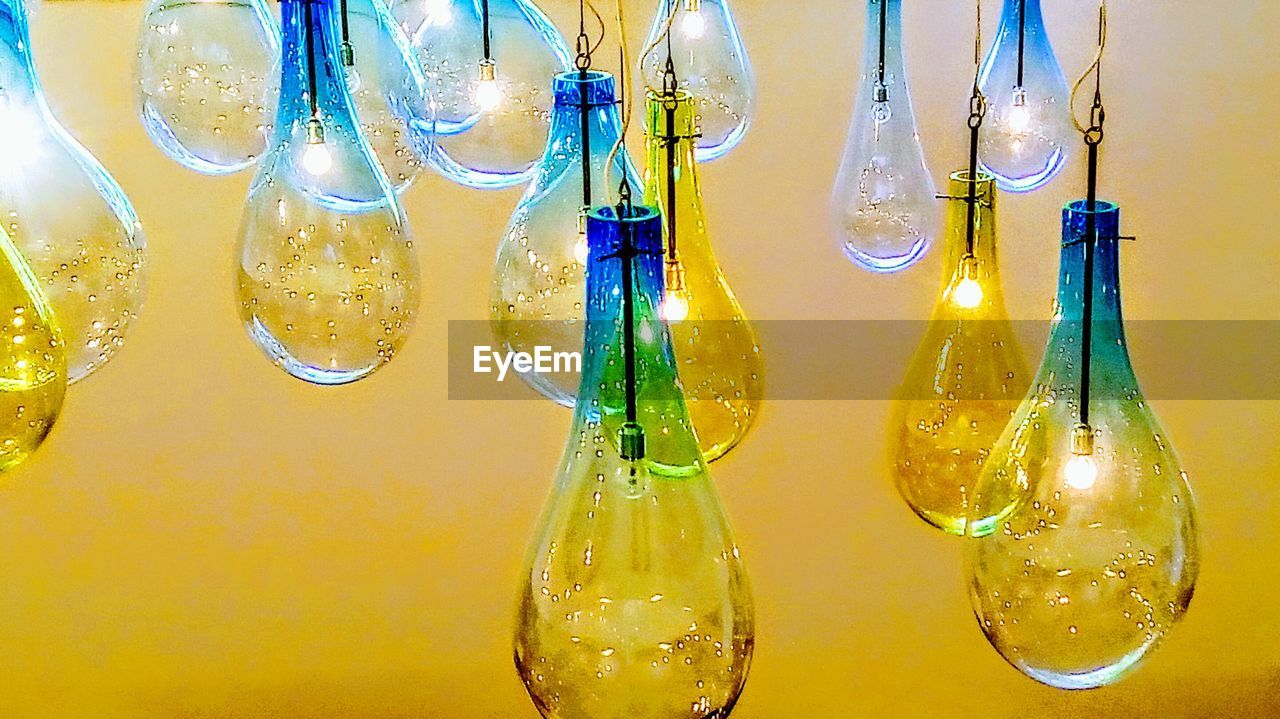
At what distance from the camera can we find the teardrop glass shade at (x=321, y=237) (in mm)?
763

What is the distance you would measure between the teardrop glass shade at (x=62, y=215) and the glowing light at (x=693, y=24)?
392 millimetres

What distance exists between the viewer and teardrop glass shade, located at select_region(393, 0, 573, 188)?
898 millimetres

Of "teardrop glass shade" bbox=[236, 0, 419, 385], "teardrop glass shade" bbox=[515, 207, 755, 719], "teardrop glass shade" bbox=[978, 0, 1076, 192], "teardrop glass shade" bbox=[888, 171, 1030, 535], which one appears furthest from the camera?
"teardrop glass shade" bbox=[978, 0, 1076, 192]

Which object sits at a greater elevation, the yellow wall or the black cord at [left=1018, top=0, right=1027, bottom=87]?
the black cord at [left=1018, top=0, right=1027, bottom=87]

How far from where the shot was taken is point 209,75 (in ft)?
3.00

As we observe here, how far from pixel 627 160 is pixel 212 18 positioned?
0.28m

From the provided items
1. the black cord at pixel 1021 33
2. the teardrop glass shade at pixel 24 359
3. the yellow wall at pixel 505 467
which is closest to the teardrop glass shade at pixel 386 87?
the teardrop glass shade at pixel 24 359

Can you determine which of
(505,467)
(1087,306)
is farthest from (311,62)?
(505,467)

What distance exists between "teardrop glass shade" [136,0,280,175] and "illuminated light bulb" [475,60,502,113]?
0.12 metres

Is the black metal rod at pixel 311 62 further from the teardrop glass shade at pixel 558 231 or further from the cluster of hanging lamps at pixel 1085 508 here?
the cluster of hanging lamps at pixel 1085 508

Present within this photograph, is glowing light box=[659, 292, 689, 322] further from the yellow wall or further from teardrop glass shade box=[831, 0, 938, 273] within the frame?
the yellow wall

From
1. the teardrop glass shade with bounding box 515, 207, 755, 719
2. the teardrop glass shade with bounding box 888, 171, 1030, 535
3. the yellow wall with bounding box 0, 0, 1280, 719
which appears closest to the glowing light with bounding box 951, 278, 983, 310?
the teardrop glass shade with bounding box 888, 171, 1030, 535

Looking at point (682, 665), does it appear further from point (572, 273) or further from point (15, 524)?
point (15, 524)

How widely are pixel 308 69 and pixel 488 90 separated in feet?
0.44
